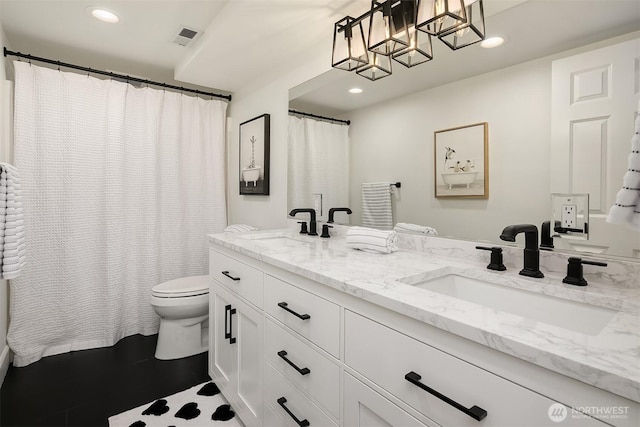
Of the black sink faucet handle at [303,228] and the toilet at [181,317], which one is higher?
the black sink faucet handle at [303,228]

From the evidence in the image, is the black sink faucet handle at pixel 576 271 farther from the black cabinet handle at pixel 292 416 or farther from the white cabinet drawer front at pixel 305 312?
the black cabinet handle at pixel 292 416

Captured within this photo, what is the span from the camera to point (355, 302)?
2.98ft

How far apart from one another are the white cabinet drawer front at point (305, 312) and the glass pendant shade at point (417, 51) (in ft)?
3.64

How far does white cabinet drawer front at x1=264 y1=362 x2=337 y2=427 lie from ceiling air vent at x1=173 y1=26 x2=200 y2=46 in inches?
82.4

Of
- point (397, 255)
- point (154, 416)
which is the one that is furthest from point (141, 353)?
point (397, 255)

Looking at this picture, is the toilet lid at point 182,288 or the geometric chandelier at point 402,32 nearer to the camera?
the geometric chandelier at point 402,32

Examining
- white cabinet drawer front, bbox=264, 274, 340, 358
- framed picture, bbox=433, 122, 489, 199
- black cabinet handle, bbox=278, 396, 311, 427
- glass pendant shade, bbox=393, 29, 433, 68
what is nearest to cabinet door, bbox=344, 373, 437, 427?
white cabinet drawer front, bbox=264, 274, 340, 358

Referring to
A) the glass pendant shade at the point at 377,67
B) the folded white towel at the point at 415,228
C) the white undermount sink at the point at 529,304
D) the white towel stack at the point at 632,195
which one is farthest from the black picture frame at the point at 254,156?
the white towel stack at the point at 632,195

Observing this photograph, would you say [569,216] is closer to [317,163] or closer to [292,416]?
[292,416]

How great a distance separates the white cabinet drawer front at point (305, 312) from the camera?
0.98 metres

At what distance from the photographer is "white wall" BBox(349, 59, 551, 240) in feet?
3.61

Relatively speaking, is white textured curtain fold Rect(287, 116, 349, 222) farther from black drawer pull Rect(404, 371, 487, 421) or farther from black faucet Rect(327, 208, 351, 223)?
black drawer pull Rect(404, 371, 487, 421)

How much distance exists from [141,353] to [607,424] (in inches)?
104

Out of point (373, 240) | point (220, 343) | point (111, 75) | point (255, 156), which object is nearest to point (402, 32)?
point (373, 240)
